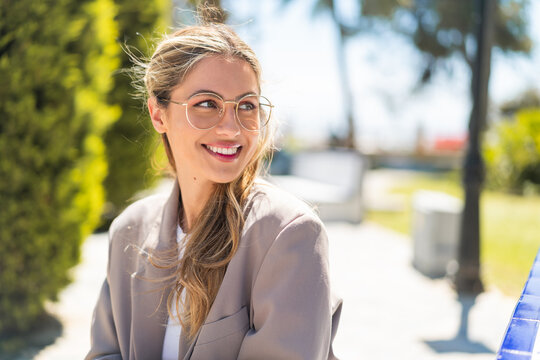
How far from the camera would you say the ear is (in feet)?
6.11

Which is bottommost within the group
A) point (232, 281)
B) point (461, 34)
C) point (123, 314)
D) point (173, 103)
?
point (123, 314)

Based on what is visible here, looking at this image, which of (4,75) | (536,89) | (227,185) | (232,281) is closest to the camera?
(232,281)

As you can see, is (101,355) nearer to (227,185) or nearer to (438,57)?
(227,185)

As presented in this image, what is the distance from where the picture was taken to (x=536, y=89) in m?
38.1

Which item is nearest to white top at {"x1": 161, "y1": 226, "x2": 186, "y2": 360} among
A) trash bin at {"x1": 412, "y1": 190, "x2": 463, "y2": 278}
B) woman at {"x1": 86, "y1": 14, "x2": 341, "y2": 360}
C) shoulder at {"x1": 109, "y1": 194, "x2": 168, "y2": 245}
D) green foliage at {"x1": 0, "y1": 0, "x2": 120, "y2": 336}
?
woman at {"x1": 86, "y1": 14, "x2": 341, "y2": 360}

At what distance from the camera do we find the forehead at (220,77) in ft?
5.49

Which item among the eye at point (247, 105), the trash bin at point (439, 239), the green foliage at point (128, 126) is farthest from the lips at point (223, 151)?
the green foliage at point (128, 126)

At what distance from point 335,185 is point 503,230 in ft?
11.8

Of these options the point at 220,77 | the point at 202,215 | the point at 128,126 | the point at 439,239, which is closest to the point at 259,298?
the point at 202,215

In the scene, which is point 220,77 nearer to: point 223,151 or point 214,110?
point 214,110

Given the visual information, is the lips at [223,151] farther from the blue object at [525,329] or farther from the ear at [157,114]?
the blue object at [525,329]

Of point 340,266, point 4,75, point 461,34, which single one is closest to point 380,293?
point 340,266

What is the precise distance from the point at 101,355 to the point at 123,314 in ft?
0.59

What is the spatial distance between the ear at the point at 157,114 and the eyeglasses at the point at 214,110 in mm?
111
